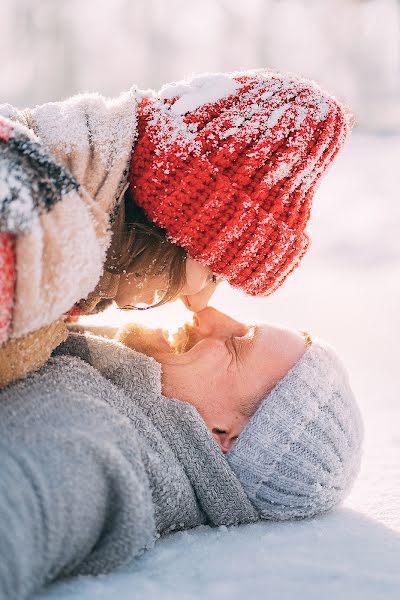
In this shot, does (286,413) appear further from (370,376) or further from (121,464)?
(370,376)

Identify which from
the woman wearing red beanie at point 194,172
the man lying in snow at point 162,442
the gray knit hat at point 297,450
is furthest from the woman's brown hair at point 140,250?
the gray knit hat at point 297,450

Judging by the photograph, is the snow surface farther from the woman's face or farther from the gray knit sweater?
the gray knit sweater

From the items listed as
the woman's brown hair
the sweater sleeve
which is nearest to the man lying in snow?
the sweater sleeve

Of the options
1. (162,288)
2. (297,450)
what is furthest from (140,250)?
(297,450)

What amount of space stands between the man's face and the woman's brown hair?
0.12 m

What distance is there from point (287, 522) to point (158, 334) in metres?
0.37

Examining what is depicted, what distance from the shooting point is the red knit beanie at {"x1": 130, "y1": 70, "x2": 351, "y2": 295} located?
982 mm

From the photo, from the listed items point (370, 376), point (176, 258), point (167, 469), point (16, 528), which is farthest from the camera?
point (370, 376)

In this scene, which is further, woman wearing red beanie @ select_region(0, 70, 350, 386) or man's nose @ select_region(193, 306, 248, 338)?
man's nose @ select_region(193, 306, 248, 338)

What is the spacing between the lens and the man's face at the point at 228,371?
3.56ft

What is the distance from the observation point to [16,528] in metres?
0.72

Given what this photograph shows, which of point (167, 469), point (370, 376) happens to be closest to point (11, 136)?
point (167, 469)

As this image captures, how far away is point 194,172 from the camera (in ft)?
3.20

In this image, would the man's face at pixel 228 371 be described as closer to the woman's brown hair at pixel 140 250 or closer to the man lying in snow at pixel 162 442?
the man lying in snow at pixel 162 442
